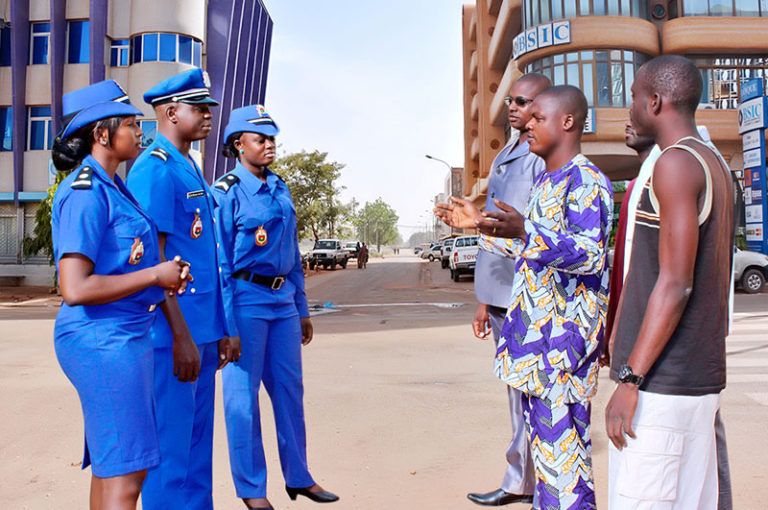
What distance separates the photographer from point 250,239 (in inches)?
134

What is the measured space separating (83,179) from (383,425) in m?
3.27

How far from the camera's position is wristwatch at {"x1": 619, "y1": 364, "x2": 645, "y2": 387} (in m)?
1.96

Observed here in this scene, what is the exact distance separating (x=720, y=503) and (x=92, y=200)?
7.84 ft

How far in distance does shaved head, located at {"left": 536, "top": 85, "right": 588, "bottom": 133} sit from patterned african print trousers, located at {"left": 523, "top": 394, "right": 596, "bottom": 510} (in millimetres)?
1190

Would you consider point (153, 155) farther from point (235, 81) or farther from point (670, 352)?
point (235, 81)

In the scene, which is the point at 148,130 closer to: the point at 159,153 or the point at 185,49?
the point at 185,49

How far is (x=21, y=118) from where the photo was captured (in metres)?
24.1

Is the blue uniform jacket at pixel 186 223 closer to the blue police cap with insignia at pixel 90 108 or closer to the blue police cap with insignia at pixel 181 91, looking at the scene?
Answer: the blue police cap with insignia at pixel 181 91

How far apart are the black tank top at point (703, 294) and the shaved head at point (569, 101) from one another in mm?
757

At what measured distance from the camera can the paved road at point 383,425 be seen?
11.7 ft

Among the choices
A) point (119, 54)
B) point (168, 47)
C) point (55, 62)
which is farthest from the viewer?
point (119, 54)

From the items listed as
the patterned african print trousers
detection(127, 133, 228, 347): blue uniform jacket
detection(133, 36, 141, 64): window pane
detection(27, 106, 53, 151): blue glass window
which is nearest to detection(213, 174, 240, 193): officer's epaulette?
detection(127, 133, 228, 347): blue uniform jacket

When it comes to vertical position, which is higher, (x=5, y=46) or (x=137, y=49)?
(x=137, y=49)

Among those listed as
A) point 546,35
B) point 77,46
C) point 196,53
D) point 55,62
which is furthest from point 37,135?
point 546,35
